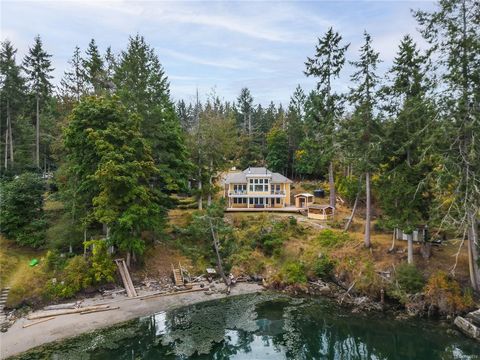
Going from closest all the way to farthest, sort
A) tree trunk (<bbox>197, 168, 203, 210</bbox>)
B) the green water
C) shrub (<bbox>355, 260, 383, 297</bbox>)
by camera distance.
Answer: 1. the green water
2. shrub (<bbox>355, 260, 383, 297</bbox>)
3. tree trunk (<bbox>197, 168, 203, 210</bbox>)

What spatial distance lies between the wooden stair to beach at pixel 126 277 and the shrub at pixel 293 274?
10.6m

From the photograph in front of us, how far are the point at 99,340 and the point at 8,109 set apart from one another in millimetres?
32782

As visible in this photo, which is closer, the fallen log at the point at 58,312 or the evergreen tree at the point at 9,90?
the fallen log at the point at 58,312

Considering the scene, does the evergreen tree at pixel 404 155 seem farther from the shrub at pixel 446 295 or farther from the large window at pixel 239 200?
the large window at pixel 239 200

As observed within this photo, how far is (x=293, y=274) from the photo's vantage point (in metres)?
23.5

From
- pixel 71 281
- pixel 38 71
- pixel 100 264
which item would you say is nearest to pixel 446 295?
pixel 100 264

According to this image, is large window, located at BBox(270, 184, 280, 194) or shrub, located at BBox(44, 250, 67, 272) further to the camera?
large window, located at BBox(270, 184, 280, 194)

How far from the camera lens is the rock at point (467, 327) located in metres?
15.9

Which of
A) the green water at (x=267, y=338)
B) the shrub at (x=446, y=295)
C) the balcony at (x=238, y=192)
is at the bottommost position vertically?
the green water at (x=267, y=338)

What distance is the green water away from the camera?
50.3 ft

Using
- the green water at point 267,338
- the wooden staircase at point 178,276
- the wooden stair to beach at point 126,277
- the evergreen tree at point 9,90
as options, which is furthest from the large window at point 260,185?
the evergreen tree at point 9,90

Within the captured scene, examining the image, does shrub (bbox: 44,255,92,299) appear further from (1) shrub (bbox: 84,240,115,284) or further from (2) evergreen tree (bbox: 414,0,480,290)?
(2) evergreen tree (bbox: 414,0,480,290)

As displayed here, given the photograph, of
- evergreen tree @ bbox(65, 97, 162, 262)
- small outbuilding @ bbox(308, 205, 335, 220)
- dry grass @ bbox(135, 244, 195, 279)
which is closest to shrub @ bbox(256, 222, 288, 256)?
small outbuilding @ bbox(308, 205, 335, 220)

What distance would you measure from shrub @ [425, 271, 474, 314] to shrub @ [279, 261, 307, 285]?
26.2 feet
